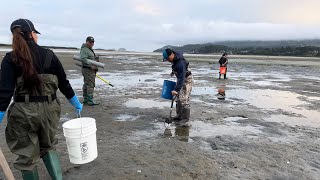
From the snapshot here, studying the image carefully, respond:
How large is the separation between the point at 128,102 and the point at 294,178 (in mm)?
7066

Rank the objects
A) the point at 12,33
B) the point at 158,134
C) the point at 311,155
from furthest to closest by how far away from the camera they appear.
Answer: the point at 158,134 < the point at 311,155 < the point at 12,33

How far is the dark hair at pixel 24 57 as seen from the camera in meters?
3.67

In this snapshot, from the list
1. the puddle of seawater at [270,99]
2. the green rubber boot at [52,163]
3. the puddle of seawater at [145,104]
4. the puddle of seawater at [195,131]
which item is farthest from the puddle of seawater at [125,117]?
the puddle of seawater at [270,99]

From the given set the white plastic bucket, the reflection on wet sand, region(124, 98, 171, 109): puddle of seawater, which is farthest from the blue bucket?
the white plastic bucket

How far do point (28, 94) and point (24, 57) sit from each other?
45 cm

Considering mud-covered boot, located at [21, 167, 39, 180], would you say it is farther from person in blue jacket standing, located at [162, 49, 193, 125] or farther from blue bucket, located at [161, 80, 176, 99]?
blue bucket, located at [161, 80, 176, 99]

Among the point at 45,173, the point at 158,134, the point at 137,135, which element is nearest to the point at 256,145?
the point at 158,134

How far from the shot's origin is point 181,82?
785cm

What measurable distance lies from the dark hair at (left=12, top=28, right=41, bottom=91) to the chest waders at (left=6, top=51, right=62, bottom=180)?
9 cm

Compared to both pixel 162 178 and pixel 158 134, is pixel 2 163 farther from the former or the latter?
pixel 158 134

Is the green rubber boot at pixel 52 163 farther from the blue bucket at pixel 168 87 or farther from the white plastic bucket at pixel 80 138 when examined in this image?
the blue bucket at pixel 168 87

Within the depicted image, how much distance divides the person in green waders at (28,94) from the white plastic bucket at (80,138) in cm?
37

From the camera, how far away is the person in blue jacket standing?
7.86 metres

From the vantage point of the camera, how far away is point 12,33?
3.76m
